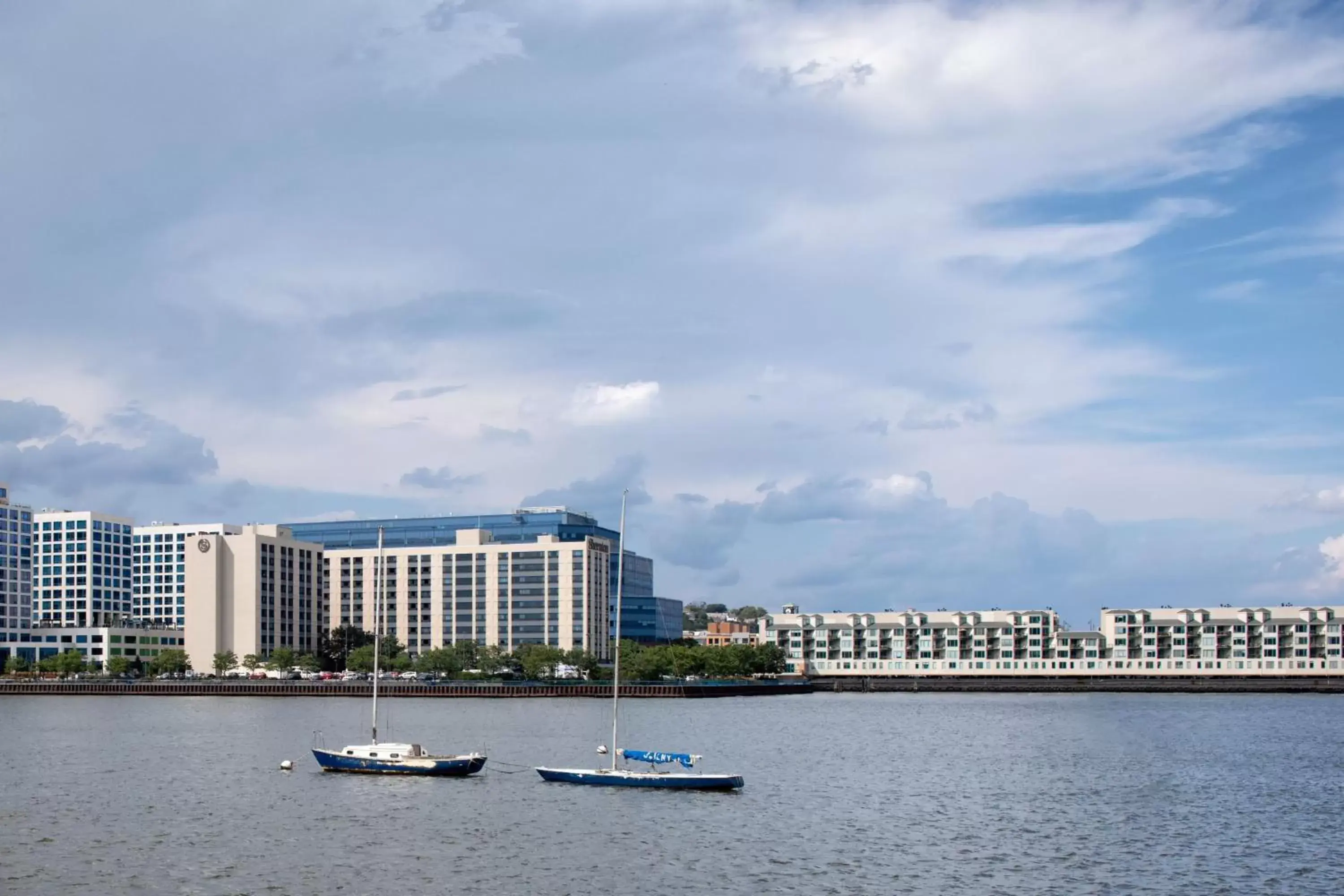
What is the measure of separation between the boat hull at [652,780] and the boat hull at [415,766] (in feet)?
25.2

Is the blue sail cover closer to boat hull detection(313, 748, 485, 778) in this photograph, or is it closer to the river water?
the river water

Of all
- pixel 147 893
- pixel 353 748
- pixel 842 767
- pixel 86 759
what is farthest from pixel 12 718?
pixel 147 893

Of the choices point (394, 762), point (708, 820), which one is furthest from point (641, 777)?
point (394, 762)

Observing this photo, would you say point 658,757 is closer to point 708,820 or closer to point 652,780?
point 652,780

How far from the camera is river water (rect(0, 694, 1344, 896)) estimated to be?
60406 mm

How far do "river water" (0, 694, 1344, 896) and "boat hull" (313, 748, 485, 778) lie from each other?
1178 mm

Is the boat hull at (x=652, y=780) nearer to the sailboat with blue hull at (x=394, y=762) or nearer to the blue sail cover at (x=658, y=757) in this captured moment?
the blue sail cover at (x=658, y=757)

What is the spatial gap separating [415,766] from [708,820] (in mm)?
25107

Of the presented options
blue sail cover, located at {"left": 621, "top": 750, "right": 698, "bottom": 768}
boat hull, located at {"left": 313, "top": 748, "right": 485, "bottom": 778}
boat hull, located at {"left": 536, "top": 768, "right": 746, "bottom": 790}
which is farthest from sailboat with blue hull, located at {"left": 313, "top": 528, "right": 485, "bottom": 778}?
blue sail cover, located at {"left": 621, "top": 750, "right": 698, "bottom": 768}

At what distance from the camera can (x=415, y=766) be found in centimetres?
9338

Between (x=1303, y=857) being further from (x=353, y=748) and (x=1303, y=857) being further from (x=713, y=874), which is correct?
(x=353, y=748)

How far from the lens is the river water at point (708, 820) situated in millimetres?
60406

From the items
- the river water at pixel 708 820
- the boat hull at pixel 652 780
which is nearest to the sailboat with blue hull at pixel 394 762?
the river water at pixel 708 820

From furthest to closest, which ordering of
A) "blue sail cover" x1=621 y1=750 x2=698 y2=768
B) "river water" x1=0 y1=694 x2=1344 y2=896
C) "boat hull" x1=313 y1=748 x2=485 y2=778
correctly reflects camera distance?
"boat hull" x1=313 y1=748 x2=485 y2=778, "blue sail cover" x1=621 y1=750 x2=698 y2=768, "river water" x1=0 y1=694 x2=1344 y2=896
